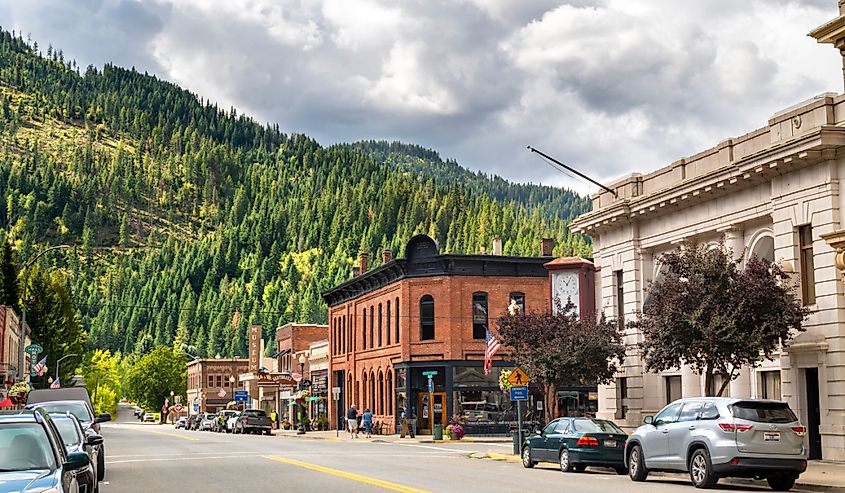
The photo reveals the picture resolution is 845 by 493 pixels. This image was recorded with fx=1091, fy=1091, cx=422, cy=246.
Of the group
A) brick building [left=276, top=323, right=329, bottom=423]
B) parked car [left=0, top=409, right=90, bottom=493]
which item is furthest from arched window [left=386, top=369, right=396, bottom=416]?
parked car [left=0, top=409, right=90, bottom=493]

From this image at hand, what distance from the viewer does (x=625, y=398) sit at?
124 feet

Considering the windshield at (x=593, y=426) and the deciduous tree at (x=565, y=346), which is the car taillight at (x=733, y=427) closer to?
the windshield at (x=593, y=426)

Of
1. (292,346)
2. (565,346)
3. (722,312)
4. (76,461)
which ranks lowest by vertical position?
(76,461)

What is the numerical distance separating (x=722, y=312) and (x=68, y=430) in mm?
15189

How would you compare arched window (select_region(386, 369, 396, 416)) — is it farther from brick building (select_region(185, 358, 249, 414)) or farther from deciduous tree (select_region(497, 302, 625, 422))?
brick building (select_region(185, 358, 249, 414))

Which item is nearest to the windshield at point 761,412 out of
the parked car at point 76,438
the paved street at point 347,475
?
the paved street at point 347,475

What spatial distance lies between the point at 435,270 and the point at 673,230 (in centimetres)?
2636

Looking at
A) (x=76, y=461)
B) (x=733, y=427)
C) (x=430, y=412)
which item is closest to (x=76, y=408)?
(x=76, y=461)

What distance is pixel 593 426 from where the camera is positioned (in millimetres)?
27328

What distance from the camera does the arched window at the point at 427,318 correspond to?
196 ft

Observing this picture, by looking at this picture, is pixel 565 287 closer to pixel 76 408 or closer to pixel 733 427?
pixel 76 408

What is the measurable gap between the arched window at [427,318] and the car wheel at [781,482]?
38373mm

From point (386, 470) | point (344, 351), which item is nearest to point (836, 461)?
point (386, 470)

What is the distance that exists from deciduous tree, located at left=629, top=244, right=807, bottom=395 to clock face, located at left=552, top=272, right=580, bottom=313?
41.4ft
